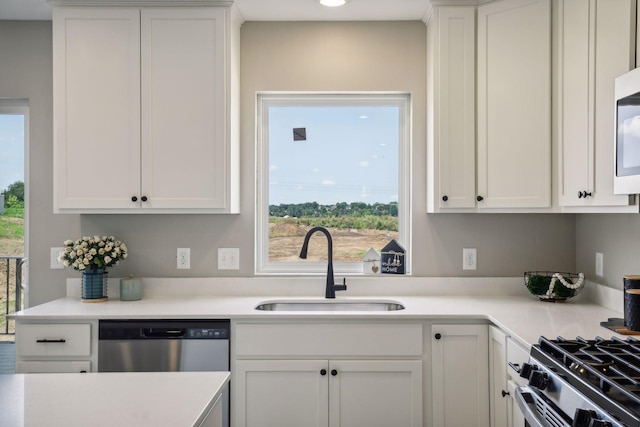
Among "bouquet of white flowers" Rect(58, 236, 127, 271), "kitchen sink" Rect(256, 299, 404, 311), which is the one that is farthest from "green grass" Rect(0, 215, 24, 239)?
"kitchen sink" Rect(256, 299, 404, 311)

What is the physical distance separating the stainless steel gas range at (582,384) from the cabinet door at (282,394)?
0.94 meters

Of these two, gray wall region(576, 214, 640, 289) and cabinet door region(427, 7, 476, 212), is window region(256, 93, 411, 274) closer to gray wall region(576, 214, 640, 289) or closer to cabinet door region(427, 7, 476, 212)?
cabinet door region(427, 7, 476, 212)

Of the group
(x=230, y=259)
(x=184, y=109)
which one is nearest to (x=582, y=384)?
(x=230, y=259)

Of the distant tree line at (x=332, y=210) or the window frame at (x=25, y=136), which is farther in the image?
the distant tree line at (x=332, y=210)

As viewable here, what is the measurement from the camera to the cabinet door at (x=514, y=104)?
2598 mm

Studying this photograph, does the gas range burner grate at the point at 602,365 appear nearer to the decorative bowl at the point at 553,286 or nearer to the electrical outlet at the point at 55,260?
the decorative bowl at the point at 553,286

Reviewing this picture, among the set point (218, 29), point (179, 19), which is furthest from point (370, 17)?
point (179, 19)

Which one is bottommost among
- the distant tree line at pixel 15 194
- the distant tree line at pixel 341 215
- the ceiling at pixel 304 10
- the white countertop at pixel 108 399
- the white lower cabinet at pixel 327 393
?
the white lower cabinet at pixel 327 393

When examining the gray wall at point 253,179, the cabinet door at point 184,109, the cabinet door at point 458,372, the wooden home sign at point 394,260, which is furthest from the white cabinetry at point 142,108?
the cabinet door at point 458,372

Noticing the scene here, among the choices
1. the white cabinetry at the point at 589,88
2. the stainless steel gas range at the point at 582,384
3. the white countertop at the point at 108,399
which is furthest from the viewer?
the white cabinetry at the point at 589,88

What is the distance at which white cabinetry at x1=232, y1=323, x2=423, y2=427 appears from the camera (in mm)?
2414

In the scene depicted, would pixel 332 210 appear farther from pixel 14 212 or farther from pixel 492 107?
pixel 14 212

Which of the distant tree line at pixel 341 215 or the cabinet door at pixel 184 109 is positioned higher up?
the cabinet door at pixel 184 109

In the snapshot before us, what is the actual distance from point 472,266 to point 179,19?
214 centimetres
